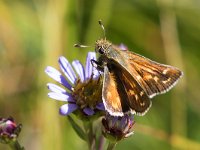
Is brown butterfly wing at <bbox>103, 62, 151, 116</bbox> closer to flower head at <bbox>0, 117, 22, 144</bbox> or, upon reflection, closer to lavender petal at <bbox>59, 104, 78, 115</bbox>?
lavender petal at <bbox>59, 104, 78, 115</bbox>

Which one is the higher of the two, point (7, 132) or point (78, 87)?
point (78, 87)

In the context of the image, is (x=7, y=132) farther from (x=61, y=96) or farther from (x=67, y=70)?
(x=67, y=70)

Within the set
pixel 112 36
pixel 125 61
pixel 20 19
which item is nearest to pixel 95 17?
pixel 112 36

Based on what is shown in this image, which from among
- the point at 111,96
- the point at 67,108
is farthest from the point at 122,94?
the point at 67,108

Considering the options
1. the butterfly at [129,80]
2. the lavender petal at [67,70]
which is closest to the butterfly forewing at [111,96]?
the butterfly at [129,80]

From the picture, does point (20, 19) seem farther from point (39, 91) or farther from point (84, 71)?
point (84, 71)

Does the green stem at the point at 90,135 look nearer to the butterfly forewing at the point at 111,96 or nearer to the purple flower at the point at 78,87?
the purple flower at the point at 78,87
